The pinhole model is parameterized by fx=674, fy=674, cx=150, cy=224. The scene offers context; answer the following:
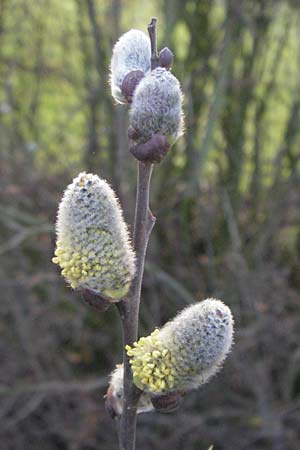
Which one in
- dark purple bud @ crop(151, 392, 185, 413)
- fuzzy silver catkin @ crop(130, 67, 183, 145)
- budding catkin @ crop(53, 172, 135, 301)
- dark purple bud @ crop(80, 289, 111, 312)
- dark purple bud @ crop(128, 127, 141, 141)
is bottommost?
dark purple bud @ crop(151, 392, 185, 413)

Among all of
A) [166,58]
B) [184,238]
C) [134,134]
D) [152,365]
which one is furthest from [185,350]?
[184,238]

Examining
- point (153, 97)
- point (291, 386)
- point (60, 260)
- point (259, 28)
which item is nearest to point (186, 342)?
point (60, 260)

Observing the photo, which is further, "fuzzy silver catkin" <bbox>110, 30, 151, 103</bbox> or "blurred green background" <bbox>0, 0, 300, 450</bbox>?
"blurred green background" <bbox>0, 0, 300, 450</bbox>

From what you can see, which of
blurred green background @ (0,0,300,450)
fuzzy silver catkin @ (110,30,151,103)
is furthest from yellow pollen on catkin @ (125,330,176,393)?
blurred green background @ (0,0,300,450)

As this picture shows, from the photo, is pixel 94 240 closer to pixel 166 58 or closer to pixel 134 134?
pixel 134 134

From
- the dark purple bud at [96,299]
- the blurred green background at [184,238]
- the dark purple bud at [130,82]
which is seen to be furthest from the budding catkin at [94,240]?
the blurred green background at [184,238]

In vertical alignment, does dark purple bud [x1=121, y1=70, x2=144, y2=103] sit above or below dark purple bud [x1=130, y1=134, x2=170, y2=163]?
above

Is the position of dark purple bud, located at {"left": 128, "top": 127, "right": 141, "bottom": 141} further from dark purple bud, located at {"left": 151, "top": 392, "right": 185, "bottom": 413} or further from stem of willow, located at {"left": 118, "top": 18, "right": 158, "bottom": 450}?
dark purple bud, located at {"left": 151, "top": 392, "right": 185, "bottom": 413}
